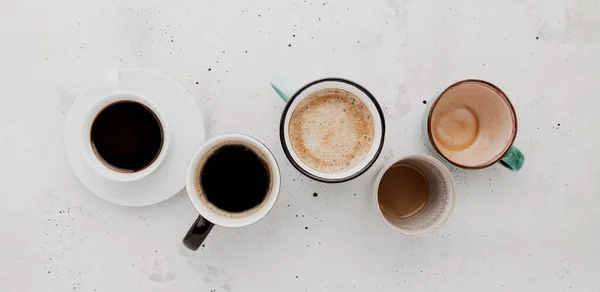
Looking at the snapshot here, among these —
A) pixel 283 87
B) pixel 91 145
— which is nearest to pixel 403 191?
pixel 283 87

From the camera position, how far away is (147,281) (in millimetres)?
1197

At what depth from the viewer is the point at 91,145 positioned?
3.59 ft

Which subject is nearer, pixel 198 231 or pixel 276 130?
pixel 198 231

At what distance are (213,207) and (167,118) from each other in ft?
0.65

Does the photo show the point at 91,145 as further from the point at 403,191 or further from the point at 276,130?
the point at 403,191

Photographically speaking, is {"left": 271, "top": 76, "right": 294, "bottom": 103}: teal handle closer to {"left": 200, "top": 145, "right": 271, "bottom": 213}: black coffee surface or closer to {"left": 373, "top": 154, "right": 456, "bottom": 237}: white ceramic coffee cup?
{"left": 200, "top": 145, "right": 271, "bottom": 213}: black coffee surface

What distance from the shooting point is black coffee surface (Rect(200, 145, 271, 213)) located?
3.60 ft

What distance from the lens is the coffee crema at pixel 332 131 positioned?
1.11 metres

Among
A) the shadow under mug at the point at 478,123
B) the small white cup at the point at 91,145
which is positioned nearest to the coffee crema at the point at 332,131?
the shadow under mug at the point at 478,123

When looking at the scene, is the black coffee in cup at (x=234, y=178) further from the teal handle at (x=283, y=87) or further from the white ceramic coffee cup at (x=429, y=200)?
the white ceramic coffee cup at (x=429, y=200)

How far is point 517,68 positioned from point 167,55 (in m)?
0.75

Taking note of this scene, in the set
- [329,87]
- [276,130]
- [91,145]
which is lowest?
[91,145]

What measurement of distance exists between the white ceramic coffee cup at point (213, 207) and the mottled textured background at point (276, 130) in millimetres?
100

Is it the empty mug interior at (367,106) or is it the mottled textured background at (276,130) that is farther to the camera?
the mottled textured background at (276,130)
